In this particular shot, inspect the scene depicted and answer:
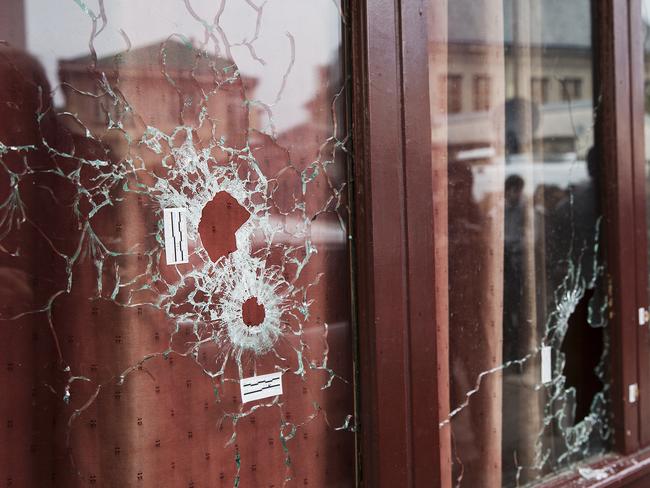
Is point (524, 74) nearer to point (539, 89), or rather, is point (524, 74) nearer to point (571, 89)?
point (539, 89)

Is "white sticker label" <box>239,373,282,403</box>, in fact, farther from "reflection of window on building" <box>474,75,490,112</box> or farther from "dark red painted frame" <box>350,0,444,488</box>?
"reflection of window on building" <box>474,75,490,112</box>

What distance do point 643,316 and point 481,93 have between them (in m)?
1.05

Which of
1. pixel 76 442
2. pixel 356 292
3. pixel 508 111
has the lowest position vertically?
pixel 76 442

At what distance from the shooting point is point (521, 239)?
193 cm

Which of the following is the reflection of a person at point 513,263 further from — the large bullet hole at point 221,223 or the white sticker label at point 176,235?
the white sticker label at point 176,235

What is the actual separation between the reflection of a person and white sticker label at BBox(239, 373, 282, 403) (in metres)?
0.80

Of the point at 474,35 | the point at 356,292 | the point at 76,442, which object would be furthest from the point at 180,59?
the point at 474,35

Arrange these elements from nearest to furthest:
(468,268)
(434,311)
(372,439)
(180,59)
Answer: (180,59), (372,439), (434,311), (468,268)

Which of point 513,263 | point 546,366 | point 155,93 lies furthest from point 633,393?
point 155,93

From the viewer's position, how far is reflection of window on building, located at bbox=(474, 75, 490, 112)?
182 centimetres

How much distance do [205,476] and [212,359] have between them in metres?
0.26

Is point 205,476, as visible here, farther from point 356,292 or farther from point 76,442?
point 356,292

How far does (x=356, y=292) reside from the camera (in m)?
1.57

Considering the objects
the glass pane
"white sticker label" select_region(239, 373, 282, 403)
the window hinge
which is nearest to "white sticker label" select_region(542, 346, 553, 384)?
the glass pane
